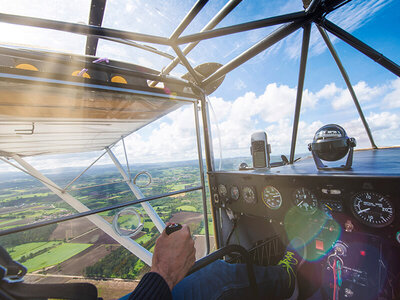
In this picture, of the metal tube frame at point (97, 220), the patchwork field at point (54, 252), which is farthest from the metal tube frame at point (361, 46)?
the patchwork field at point (54, 252)

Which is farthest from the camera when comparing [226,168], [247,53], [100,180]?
[100,180]

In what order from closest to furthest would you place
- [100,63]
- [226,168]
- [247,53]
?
[100,63], [247,53], [226,168]

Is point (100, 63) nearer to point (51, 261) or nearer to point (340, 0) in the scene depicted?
point (340, 0)

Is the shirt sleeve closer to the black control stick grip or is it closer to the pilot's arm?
the pilot's arm

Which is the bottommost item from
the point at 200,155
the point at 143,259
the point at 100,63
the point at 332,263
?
the point at 143,259

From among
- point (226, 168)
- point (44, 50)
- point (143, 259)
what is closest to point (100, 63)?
point (44, 50)

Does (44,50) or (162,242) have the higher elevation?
(44,50)

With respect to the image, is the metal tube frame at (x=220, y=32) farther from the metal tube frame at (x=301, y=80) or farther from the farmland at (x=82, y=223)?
the farmland at (x=82, y=223)

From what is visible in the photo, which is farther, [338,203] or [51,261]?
[51,261]
